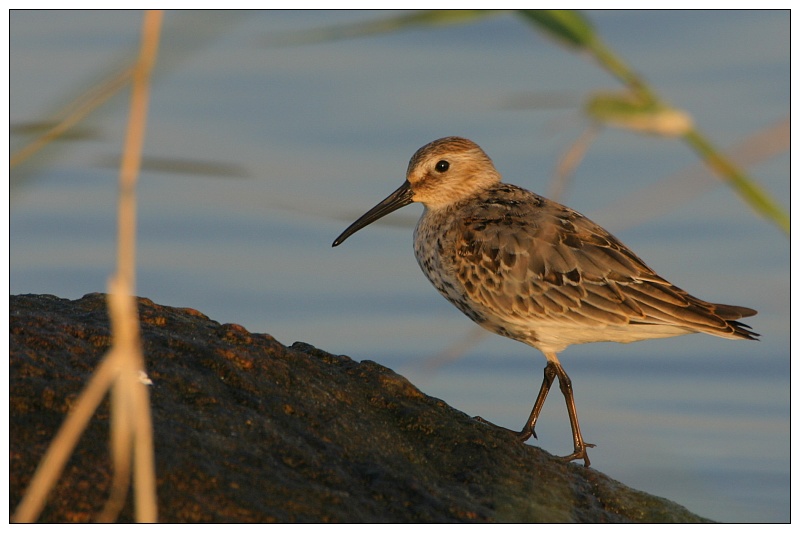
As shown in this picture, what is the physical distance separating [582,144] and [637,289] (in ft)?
17.7

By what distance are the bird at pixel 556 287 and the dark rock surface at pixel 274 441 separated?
179cm

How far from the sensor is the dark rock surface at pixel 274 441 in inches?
165

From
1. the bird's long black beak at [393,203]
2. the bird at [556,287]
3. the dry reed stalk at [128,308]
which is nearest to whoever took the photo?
the dry reed stalk at [128,308]

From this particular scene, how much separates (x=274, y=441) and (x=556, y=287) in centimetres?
361

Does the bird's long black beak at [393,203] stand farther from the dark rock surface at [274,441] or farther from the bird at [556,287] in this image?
the dark rock surface at [274,441]

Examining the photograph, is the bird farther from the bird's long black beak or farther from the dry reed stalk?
the dry reed stalk

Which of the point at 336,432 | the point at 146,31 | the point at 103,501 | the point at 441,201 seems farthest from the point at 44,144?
the point at 441,201

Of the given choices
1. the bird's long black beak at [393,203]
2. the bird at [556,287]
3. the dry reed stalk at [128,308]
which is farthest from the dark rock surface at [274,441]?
the bird's long black beak at [393,203]

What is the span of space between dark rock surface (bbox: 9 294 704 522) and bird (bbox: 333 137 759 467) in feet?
5.86

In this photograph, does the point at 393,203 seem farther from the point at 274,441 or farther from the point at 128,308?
the point at 128,308

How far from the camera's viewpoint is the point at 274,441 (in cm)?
470

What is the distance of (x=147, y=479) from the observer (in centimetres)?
314

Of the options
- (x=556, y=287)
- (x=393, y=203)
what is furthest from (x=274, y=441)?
(x=393, y=203)

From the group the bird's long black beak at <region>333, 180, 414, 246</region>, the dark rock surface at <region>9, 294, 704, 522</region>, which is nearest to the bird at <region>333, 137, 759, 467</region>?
the bird's long black beak at <region>333, 180, 414, 246</region>
